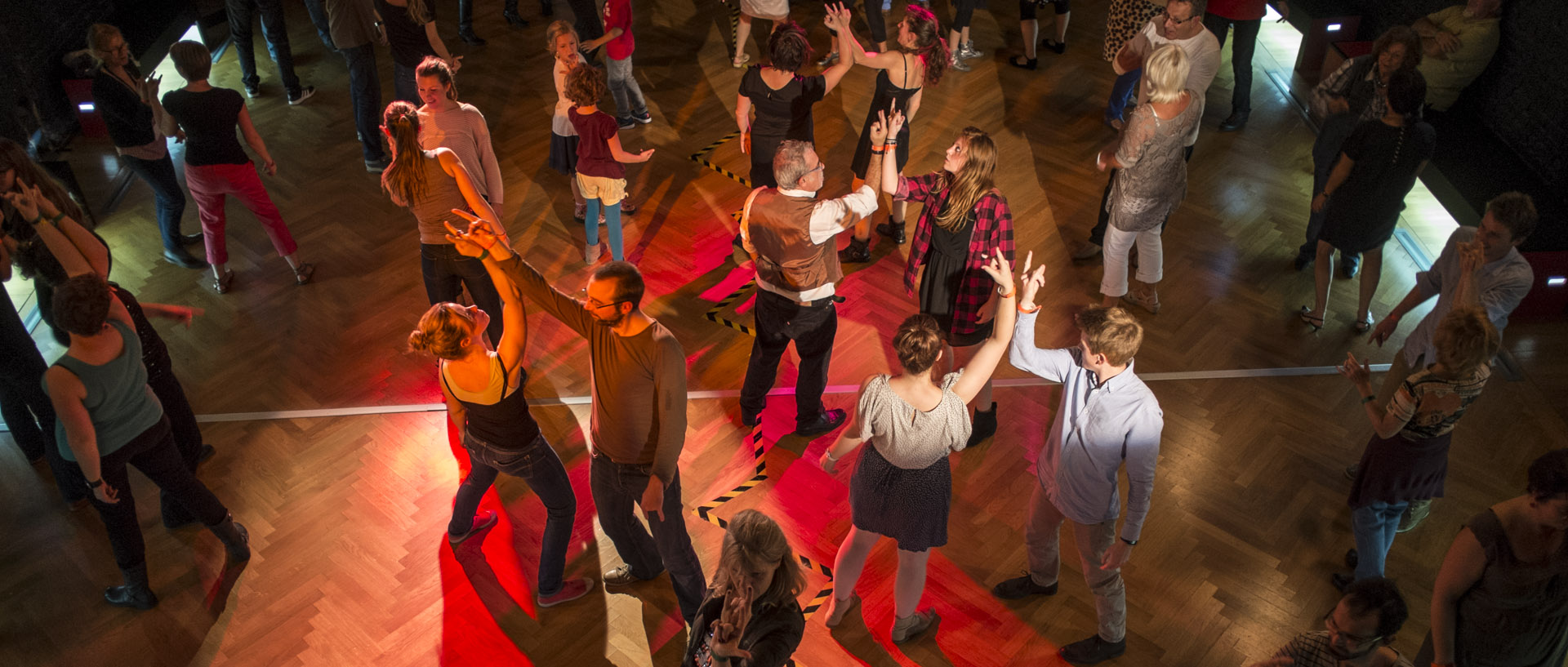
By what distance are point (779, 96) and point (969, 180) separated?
155 cm

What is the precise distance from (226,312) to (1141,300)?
18.3 feet

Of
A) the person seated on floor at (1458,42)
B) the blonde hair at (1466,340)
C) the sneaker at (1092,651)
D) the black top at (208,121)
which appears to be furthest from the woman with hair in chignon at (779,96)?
the person seated on floor at (1458,42)

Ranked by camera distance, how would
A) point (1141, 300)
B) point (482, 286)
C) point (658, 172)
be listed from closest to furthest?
1. point (482, 286)
2. point (1141, 300)
3. point (658, 172)

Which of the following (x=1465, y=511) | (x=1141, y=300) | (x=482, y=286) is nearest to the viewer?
(x=1465, y=511)

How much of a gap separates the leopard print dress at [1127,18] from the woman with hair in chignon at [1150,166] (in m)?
2.19

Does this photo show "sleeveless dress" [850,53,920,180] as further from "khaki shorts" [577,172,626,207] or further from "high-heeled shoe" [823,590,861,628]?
"high-heeled shoe" [823,590,861,628]

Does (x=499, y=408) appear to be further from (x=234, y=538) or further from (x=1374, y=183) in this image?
(x=1374, y=183)

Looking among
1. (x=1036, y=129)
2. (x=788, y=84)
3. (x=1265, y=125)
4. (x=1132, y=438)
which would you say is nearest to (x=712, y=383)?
(x=788, y=84)

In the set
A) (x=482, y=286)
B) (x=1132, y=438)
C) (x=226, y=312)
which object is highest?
(x=1132, y=438)

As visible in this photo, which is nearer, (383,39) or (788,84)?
(788,84)

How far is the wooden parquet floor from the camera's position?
14.6 feet

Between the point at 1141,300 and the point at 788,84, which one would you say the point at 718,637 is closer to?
the point at 788,84

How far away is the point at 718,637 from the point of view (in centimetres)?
293

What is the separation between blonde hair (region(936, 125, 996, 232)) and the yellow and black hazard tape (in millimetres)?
1811
